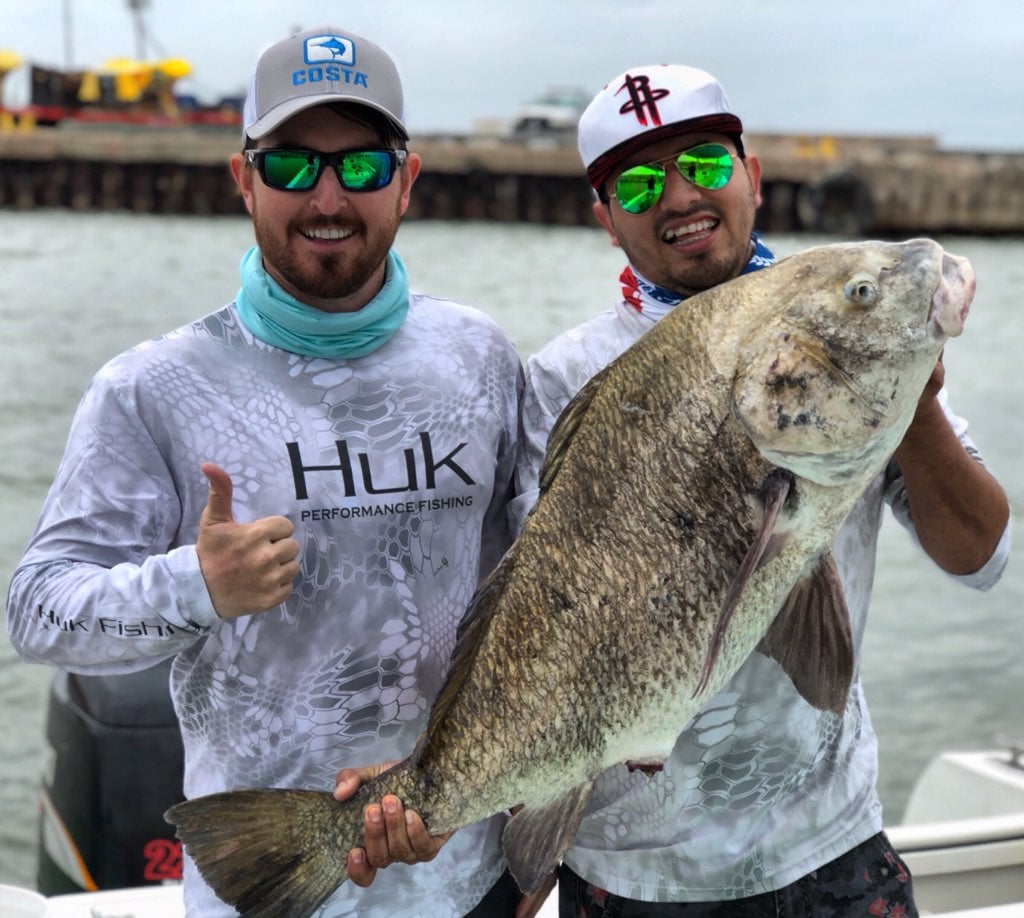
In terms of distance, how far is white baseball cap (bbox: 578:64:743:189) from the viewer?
2.60m

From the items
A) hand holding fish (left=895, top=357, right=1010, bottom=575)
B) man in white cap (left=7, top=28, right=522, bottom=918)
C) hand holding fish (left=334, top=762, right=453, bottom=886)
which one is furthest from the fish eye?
hand holding fish (left=334, top=762, right=453, bottom=886)

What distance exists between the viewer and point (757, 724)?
8.20 ft

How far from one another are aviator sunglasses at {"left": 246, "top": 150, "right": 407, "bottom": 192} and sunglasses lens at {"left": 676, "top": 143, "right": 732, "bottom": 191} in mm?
558

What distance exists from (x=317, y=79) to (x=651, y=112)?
2.03 ft

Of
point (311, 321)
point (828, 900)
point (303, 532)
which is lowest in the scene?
point (828, 900)

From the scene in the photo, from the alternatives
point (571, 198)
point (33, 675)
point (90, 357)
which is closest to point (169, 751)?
point (33, 675)

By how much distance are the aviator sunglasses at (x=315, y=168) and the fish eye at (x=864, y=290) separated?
89cm

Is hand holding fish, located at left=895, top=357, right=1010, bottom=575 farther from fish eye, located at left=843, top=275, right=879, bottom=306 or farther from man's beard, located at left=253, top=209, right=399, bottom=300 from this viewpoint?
man's beard, located at left=253, top=209, right=399, bottom=300

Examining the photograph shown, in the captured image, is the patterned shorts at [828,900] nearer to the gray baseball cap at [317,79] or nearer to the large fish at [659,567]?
the large fish at [659,567]

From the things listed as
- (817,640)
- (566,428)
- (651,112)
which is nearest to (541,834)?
(817,640)

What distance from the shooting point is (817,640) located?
2.33m

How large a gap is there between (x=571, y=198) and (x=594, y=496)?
44263 mm

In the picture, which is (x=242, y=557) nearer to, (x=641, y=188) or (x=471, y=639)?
(x=471, y=639)

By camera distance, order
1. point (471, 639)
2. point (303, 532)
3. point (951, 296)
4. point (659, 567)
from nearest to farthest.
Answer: point (951, 296) < point (659, 567) < point (471, 639) < point (303, 532)
